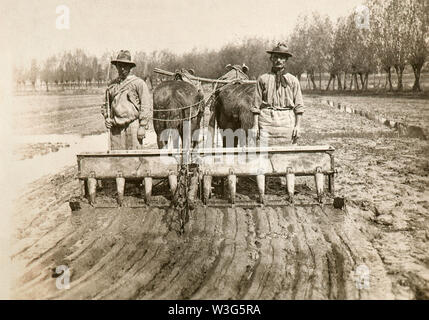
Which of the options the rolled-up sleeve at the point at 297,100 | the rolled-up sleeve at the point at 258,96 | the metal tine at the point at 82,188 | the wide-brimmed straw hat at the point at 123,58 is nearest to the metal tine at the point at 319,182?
the rolled-up sleeve at the point at 297,100

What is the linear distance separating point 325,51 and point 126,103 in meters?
15.1

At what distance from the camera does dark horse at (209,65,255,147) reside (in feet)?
20.6

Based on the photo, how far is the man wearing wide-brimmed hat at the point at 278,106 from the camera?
5453 mm

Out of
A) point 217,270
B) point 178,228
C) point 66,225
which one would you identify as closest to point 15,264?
point 66,225

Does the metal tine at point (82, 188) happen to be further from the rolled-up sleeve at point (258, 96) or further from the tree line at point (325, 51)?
the rolled-up sleeve at point (258, 96)

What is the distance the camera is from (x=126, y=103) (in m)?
5.56

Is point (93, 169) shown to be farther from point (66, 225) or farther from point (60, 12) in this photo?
point (60, 12)

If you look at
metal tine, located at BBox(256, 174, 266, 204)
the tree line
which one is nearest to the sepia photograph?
metal tine, located at BBox(256, 174, 266, 204)

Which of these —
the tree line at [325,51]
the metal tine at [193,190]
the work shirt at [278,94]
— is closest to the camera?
the metal tine at [193,190]

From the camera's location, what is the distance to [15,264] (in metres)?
4.08

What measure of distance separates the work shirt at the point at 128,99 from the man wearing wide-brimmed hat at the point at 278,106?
5.13 ft

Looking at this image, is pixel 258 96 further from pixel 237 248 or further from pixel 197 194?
pixel 237 248

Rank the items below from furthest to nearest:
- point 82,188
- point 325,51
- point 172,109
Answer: point 325,51, point 172,109, point 82,188

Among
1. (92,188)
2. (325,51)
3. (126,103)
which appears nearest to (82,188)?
(92,188)
